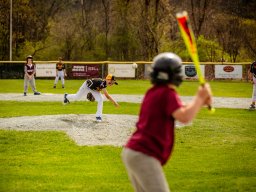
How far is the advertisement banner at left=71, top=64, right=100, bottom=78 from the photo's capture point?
38.5m

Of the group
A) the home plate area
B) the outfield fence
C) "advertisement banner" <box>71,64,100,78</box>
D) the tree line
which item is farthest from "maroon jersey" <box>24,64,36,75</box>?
the tree line

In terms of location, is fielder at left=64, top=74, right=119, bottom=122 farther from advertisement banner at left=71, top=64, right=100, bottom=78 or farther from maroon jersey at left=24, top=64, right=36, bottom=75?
advertisement banner at left=71, top=64, right=100, bottom=78

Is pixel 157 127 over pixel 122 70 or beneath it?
beneath

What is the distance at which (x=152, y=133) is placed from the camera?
4.58 m

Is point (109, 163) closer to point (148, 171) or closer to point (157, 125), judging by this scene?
point (148, 171)

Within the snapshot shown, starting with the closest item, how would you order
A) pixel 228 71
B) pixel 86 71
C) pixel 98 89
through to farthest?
pixel 98 89 < pixel 228 71 < pixel 86 71

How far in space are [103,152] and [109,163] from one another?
3.73 feet

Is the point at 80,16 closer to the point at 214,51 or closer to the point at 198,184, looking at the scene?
the point at 214,51

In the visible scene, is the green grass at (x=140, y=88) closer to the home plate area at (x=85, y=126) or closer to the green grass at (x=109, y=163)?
the home plate area at (x=85, y=126)

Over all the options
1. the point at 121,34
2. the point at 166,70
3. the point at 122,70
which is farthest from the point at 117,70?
the point at 166,70

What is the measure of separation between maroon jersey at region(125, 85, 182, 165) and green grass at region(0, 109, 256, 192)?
3.61m

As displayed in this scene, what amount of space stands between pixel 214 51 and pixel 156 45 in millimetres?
6470

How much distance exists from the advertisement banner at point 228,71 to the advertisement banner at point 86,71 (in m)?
9.13

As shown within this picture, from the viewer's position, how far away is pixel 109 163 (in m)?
10.2
